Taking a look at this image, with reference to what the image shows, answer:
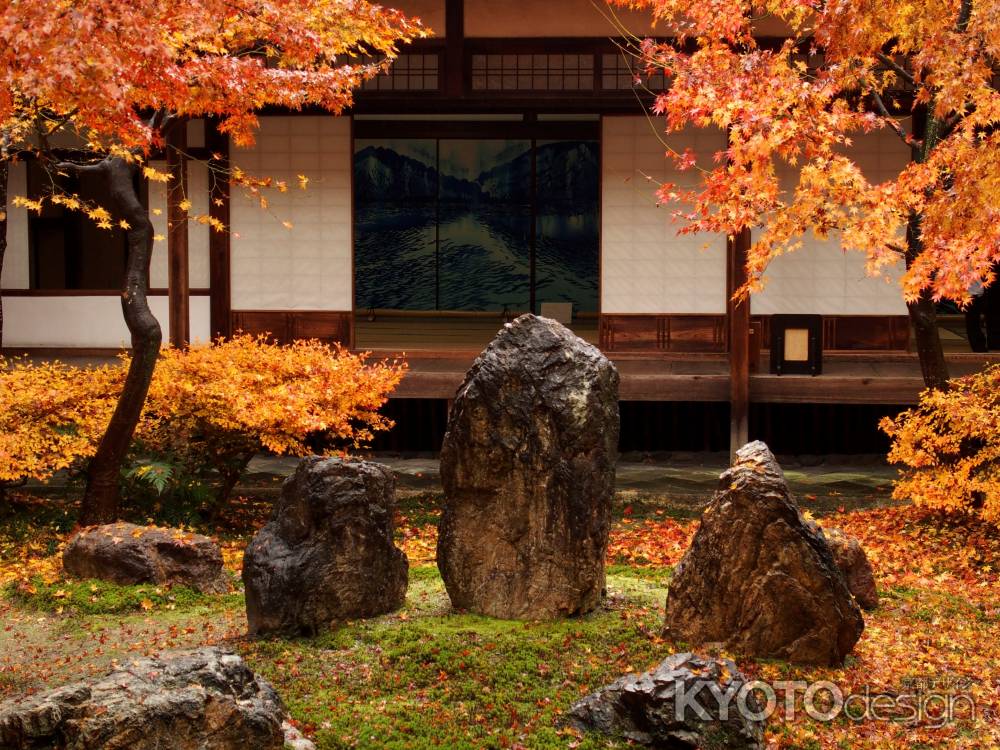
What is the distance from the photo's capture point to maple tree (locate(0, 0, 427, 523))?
609 cm

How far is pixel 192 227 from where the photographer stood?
47.9 ft

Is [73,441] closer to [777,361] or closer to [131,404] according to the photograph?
[131,404]

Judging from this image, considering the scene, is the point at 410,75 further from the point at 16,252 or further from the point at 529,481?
→ the point at 529,481

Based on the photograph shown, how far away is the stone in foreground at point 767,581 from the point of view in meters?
6.25

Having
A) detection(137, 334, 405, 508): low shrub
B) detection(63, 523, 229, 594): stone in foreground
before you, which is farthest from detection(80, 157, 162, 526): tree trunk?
detection(63, 523, 229, 594): stone in foreground

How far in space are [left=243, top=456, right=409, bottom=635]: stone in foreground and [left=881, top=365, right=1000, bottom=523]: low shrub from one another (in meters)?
5.54

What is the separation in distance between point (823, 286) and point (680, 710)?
9.93m

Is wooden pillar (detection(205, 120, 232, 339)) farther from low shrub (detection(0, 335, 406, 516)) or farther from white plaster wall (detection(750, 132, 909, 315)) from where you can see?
white plaster wall (detection(750, 132, 909, 315))

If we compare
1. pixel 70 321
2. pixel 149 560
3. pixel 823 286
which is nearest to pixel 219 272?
pixel 70 321

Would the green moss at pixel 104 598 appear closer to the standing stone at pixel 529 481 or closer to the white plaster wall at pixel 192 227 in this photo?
the standing stone at pixel 529 481

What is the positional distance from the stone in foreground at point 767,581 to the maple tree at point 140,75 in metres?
4.14

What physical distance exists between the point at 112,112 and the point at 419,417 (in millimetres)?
8277

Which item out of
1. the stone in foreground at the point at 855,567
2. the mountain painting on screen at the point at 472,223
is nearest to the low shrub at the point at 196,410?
the stone in foreground at the point at 855,567

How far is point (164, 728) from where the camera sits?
4.90 meters
